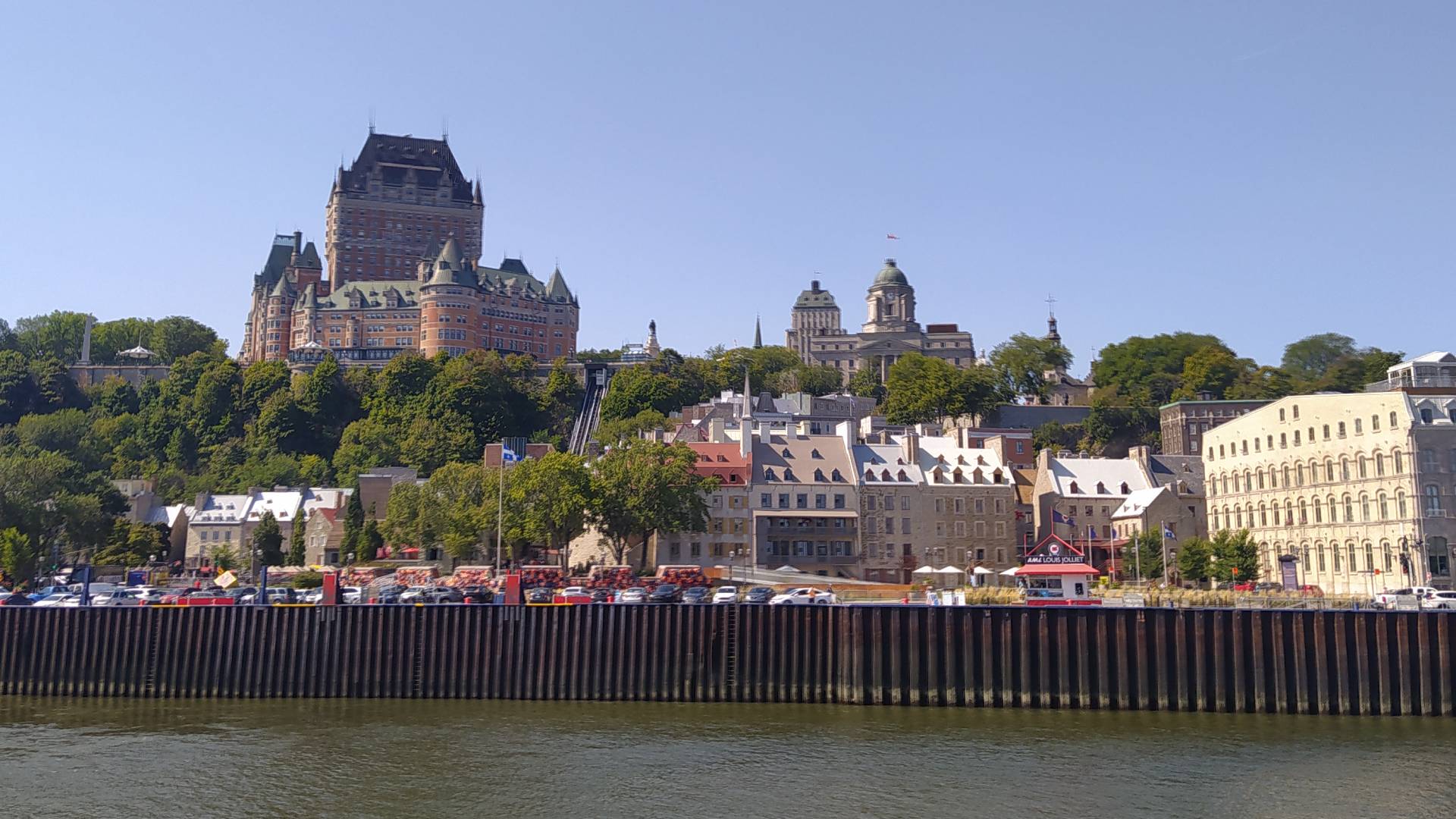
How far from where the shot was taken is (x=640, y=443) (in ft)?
302

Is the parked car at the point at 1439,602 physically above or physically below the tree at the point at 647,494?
below

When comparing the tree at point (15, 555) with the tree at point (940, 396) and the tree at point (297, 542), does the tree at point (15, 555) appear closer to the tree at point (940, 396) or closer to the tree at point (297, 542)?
the tree at point (297, 542)

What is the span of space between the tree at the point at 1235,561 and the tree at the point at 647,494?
108ft

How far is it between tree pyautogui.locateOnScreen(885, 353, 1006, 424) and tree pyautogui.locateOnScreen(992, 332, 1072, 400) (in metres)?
16.9

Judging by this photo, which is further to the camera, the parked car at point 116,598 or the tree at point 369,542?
the tree at point 369,542

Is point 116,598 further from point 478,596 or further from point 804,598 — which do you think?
point 804,598

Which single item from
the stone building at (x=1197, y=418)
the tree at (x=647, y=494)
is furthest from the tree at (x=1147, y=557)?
the stone building at (x=1197, y=418)

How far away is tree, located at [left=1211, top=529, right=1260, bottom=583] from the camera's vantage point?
78.9m

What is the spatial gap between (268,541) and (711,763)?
77.6m

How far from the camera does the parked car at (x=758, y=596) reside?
62.8 metres

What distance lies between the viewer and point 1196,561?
81688mm

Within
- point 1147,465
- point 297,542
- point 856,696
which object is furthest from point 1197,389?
point 856,696

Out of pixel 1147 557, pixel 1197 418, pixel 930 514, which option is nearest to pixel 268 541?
pixel 930 514

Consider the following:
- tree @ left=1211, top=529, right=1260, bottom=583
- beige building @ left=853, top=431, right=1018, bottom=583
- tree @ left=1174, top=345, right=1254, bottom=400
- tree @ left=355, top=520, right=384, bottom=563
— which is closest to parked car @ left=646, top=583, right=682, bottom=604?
beige building @ left=853, top=431, right=1018, bottom=583
